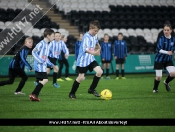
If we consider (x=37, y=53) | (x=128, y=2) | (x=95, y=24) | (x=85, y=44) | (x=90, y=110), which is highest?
(x=128, y=2)

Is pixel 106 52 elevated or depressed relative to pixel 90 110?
elevated

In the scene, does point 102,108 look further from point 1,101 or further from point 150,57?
point 150,57

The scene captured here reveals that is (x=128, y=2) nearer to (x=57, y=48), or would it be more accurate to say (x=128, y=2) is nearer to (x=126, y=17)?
(x=126, y=17)

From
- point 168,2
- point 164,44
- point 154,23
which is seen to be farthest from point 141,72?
point 164,44

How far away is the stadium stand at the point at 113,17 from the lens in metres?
25.7

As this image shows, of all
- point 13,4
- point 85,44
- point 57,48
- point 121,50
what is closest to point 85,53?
point 85,44

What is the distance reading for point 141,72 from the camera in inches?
962

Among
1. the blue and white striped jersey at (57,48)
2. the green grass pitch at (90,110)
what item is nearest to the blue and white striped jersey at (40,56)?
the green grass pitch at (90,110)

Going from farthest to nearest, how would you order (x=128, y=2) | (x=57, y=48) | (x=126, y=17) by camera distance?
(x=128, y=2), (x=126, y=17), (x=57, y=48)

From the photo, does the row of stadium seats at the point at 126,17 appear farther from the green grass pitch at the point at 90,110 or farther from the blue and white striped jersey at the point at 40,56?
the green grass pitch at the point at 90,110

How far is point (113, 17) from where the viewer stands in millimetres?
27781

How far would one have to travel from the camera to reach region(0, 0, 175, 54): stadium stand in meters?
25.7

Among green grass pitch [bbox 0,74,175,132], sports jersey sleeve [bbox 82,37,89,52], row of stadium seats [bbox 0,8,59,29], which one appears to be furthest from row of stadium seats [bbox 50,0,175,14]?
green grass pitch [bbox 0,74,175,132]

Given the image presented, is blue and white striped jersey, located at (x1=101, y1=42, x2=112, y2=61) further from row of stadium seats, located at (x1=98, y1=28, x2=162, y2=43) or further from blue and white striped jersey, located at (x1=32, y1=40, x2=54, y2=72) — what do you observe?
blue and white striped jersey, located at (x1=32, y1=40, x2=54, y2=72)
